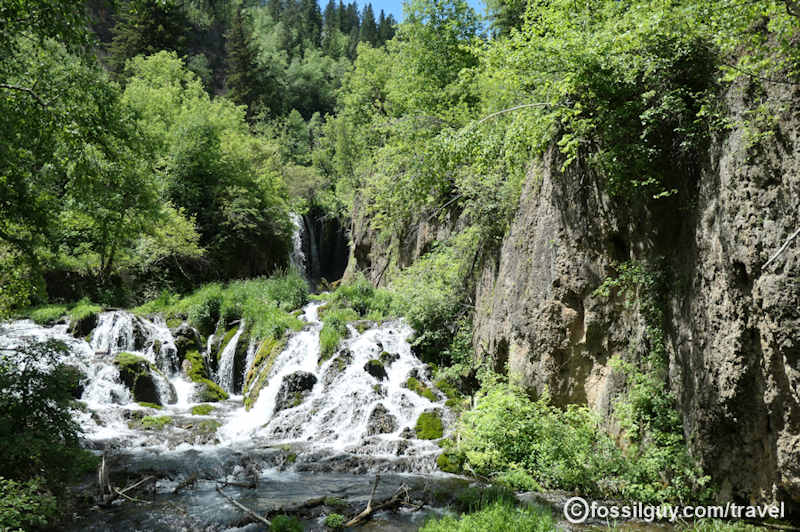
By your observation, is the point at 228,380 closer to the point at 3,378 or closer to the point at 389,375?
→ the point at 389,375

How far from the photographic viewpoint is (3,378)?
571cm

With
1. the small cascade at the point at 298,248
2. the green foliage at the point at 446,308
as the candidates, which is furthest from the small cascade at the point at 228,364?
the small cascade at the point at 298,248

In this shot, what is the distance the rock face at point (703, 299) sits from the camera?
477 centimetres

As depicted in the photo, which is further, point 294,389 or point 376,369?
point 376,369

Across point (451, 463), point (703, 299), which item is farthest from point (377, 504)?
point (703, 299)

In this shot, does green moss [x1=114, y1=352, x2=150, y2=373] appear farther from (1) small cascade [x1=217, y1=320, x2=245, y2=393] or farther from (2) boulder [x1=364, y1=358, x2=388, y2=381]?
(2) boulder [x1=364, y1=358, x2=388, y2=381]

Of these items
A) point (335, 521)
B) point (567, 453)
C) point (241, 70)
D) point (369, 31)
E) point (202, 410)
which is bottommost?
point (335, 521)

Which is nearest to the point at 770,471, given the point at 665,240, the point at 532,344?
the point at 665,240

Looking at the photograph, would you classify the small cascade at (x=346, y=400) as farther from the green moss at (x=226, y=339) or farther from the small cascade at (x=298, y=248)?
the small cascade at (x=298, y=248)

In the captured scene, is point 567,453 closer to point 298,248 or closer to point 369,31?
point 298,248

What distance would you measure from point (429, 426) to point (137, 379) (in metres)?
8.25

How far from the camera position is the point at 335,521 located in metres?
6.02

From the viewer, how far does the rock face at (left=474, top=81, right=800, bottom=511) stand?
4.77 metres

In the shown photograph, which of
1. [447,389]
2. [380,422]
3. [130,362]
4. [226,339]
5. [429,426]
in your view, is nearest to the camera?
[429,426]
